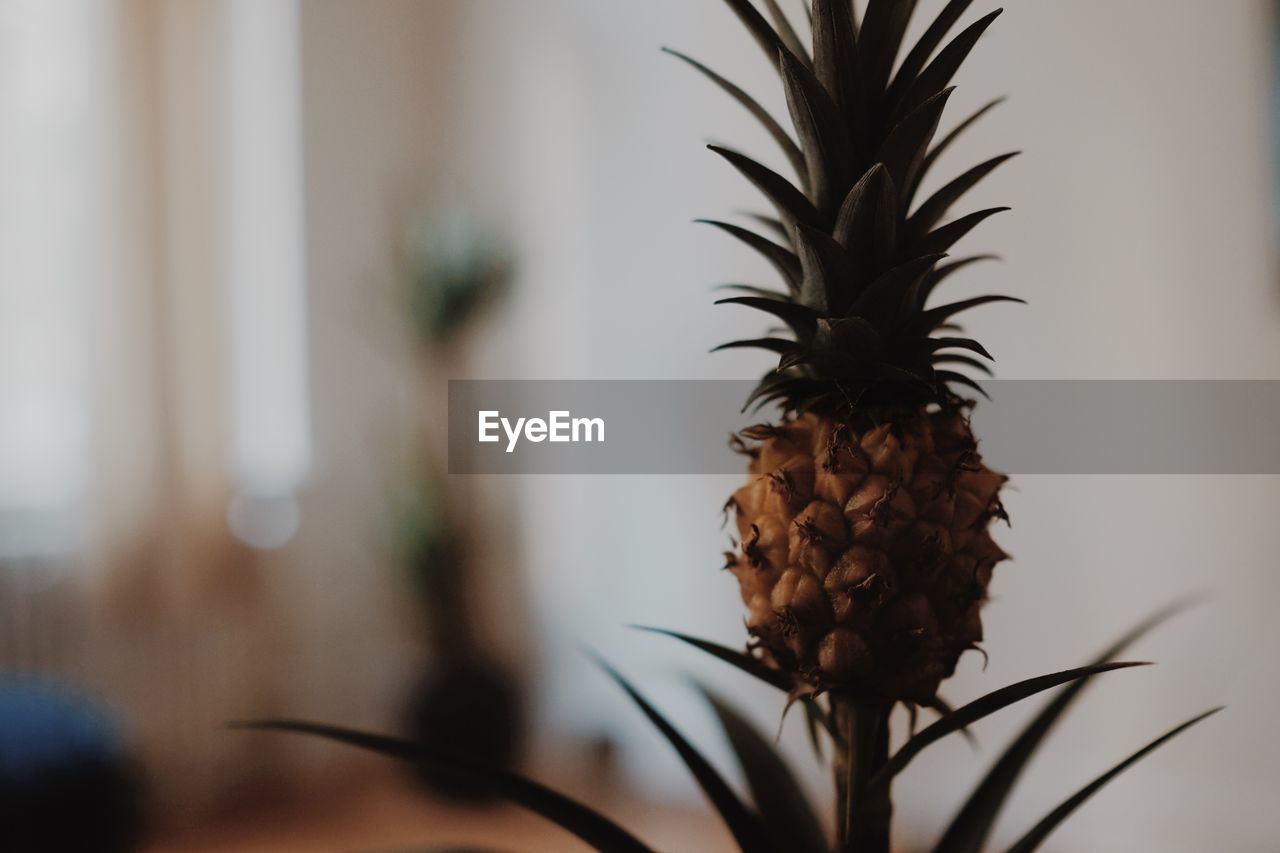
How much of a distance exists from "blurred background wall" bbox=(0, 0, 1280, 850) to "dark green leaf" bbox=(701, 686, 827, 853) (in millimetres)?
1401

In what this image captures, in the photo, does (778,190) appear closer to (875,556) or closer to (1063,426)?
(875,556)

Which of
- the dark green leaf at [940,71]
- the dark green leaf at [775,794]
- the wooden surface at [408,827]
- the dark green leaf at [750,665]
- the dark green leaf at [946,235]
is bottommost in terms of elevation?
the wooden surface at [408,827]

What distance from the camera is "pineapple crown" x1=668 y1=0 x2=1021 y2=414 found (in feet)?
1.90

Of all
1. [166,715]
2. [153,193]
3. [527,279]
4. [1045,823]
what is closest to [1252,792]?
[1045,823]

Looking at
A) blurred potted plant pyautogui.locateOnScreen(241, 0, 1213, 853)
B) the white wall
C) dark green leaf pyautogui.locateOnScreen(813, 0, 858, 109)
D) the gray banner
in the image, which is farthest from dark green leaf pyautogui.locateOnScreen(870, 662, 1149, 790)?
the white wall

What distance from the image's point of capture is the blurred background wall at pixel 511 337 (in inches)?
66.4

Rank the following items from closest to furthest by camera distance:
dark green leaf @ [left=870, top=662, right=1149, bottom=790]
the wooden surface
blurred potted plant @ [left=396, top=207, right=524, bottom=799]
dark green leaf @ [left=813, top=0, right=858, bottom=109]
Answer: dark green leaf @ [left=870, top=662, right=1149, bottom=790] → dark green leaf @ [left=813, top=0, right=858, bottom=109] → the wooden surface → blurred potted plant @ [left=396, top=207, right=524, bottom=799]

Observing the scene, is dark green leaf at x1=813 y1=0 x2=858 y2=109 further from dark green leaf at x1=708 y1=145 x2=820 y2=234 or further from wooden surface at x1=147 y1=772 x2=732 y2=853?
wooden surface at x1=147 y1=772 x2=732 y2=853

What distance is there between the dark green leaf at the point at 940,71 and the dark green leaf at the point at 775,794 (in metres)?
A: 0.46

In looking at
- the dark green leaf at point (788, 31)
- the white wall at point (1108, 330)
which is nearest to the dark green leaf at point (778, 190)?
the dark green leaf at point (788, 31)

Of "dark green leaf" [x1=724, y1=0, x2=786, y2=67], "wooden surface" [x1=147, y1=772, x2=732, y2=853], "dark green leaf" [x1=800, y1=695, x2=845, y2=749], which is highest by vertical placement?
"dark green leaf" [x1=724, y1=0, x2=786, y2=67]

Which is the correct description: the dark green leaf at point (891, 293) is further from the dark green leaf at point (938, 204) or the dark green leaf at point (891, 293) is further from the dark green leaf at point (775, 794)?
the dark green leaf at point (775, 794)

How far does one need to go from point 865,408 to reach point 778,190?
0.52ft

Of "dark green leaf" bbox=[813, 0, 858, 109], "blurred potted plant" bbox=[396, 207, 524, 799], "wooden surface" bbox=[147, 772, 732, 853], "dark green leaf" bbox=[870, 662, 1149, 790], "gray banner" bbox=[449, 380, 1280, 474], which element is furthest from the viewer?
"blurred potted plant" bbox=[396, 207, 524, 799]
